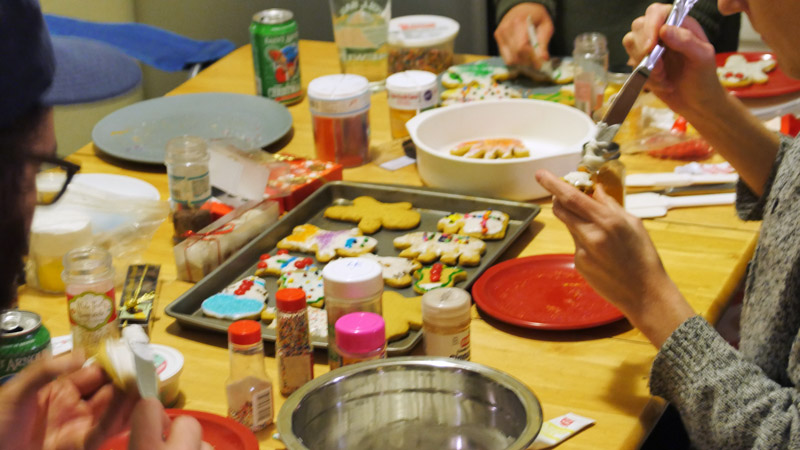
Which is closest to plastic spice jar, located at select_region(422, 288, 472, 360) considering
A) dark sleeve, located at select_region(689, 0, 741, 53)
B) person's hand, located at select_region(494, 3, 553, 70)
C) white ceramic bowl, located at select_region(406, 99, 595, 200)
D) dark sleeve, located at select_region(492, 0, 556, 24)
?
white ceramic bowl, located at select_region(406, 99, 595, 200)

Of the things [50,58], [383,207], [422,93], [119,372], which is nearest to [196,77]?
[422,93]

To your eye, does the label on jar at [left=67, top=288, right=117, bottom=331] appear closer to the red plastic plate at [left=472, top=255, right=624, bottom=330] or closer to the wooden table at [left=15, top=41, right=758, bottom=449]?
the wooden table at [left=15, top=41, right=758, bottom=449]

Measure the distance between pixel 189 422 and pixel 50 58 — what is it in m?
0.46

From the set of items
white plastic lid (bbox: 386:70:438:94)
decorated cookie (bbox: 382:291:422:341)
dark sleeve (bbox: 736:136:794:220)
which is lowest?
decorated cookie (bbox: 382:291:422:341)

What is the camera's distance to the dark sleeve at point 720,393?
1.18m

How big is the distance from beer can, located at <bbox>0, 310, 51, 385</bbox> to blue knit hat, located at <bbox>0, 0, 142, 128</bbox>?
0.53 metres

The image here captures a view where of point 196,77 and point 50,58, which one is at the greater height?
point 50,58

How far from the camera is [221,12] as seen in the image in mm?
3617

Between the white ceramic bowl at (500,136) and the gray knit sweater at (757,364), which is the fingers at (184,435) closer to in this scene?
the gray knit sweater at (757,364)

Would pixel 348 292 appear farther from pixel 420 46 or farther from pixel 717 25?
pixel 717 25

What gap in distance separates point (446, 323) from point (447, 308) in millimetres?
23

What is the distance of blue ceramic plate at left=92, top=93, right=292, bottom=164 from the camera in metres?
2.10

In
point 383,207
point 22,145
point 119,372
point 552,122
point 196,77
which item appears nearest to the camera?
point 22,145

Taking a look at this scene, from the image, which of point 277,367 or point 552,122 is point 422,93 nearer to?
point 552,122
